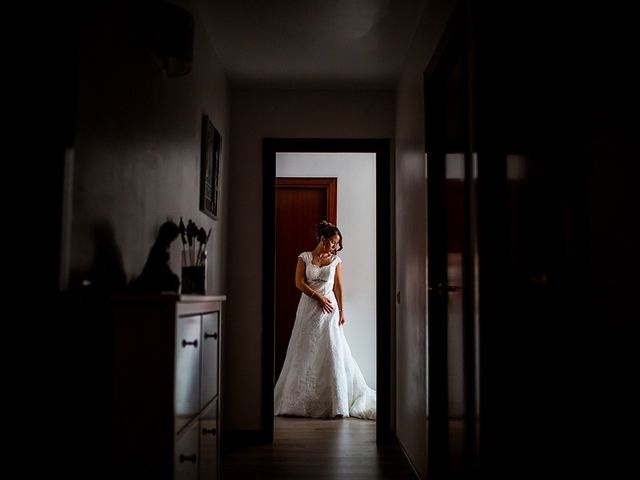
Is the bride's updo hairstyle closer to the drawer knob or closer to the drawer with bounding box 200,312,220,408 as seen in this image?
the drawer with bounding box 200,312,220,408

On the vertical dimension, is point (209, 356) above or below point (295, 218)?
below

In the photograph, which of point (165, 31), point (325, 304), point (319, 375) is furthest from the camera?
point (325, 304)

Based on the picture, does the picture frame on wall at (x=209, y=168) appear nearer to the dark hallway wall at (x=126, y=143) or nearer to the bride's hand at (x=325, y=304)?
the dark hallway wall at (x=126, y=143)

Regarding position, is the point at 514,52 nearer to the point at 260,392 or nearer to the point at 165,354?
the point at 165,354

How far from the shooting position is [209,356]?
208 centimetres

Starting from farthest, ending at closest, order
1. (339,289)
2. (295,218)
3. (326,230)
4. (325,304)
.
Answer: (295,218) < (339,289) < (326,230) < (325,304)

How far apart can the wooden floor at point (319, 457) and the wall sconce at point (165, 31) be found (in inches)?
84.5

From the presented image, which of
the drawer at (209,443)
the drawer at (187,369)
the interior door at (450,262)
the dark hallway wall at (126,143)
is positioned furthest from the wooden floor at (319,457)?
the drawer at (187,369)

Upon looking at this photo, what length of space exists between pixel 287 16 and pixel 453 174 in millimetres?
1283

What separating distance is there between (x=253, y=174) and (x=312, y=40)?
1082mm

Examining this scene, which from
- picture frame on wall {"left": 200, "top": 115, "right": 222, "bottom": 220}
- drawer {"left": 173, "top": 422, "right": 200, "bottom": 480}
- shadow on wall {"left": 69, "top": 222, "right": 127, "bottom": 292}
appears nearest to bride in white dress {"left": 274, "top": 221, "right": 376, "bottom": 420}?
picture frame on wall {"left": 200, "top": 115, "right": 222, "bottom": 220}

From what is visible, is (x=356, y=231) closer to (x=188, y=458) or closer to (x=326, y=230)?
(x=326, y=230)

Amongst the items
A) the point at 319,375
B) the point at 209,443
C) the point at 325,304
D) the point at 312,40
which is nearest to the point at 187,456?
the point at 209,443

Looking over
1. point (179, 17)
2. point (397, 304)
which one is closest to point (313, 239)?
point (397, 304)
